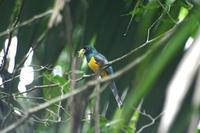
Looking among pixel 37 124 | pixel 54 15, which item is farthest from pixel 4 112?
pixel 54 15

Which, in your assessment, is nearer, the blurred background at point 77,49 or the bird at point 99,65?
the blurred background at point 77,49

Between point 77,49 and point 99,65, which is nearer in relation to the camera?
point 77,49

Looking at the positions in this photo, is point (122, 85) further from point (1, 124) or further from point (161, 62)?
point (161, 62)

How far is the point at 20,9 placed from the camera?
→ 7.44 ft

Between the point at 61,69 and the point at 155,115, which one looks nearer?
the point at 155,115

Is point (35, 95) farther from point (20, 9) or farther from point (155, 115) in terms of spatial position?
point (155, 115)

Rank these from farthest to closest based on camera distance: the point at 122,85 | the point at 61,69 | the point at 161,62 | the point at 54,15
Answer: the point at 61,69 → the point at 122,85 → the point at 54,15 → the point at 161,62

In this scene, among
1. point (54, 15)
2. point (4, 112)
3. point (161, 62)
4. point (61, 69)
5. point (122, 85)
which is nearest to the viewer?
point (161, 62)

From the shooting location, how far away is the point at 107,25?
221cm

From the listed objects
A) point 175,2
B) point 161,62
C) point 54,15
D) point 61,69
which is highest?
point 61,69

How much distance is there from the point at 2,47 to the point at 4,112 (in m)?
0.31

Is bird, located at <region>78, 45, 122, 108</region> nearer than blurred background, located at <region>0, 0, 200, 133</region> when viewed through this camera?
No

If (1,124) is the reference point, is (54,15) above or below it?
below

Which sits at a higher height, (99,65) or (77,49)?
(99,65)
